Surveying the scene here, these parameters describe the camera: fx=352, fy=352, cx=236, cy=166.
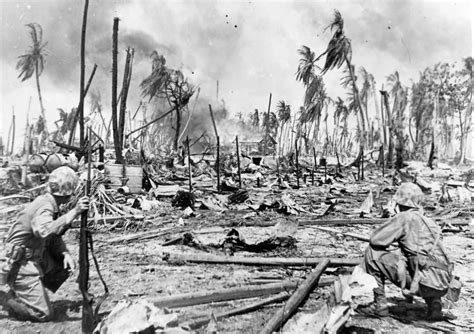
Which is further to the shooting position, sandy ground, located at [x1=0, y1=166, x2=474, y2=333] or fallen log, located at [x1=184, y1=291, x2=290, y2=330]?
sandy ground, located at [x1=0, y1=166, x2=474, y2=333]

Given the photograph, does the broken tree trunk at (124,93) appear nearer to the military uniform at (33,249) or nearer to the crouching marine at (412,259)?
the military uniform at (33,249)

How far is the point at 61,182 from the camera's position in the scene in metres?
3.26

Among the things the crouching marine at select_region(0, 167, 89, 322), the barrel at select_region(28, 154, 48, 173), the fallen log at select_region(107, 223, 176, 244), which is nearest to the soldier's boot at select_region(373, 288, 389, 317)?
the crouching marine at select_region(0, 167, 89, 322)

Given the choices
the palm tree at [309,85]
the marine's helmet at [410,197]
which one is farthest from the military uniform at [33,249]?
the palm tree at [309,85]

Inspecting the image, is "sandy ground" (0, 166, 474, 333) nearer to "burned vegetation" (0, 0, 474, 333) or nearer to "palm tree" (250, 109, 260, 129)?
"burned vegetation" (0, 0, 474, 333)

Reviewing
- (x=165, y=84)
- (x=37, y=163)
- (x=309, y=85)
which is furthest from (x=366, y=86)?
(x=37, y=163)

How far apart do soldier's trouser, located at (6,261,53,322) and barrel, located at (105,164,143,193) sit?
6.59m

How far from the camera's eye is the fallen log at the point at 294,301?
2830 millimetres

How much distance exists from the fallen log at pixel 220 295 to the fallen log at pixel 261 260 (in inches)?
31.0

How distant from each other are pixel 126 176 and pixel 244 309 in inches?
300

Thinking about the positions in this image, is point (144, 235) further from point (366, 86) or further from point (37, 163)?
point (366, 86)

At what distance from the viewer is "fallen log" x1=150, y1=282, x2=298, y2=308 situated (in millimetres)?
3209

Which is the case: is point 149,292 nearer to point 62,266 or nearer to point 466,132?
point 62,266

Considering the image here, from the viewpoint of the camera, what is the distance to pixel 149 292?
3.83 m
